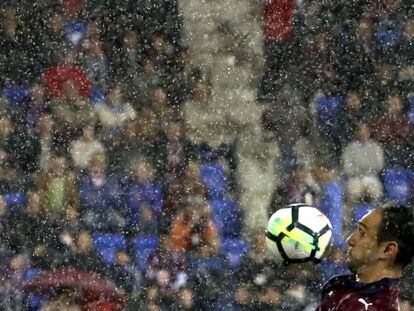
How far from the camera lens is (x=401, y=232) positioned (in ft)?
11.8

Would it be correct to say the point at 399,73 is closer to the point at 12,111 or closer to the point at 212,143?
the point at 212,143

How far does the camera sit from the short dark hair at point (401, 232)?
3.60 metres

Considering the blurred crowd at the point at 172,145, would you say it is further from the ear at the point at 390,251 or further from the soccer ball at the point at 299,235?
the ear at the point at 390,251

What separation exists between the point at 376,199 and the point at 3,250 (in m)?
2.39

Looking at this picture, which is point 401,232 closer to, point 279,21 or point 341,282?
point 341,282

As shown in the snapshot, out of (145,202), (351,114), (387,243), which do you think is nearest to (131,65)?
(145,202)

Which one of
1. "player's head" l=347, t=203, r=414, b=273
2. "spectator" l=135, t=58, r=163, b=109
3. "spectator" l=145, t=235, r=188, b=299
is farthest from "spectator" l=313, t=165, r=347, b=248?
"player's head" l=347, t=203, r=414, b=273

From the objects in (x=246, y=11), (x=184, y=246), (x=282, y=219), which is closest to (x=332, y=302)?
(x=282, y=219)

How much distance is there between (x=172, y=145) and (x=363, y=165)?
122 centimetres

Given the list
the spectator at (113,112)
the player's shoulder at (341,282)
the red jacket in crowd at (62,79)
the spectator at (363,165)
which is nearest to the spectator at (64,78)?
the red jacket in crowd at (62,79)

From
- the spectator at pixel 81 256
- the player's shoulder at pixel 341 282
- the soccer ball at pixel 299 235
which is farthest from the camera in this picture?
the spectator at pixel 81 256

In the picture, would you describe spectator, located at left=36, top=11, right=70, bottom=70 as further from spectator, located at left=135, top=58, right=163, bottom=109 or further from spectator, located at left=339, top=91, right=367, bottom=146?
spectator, located at left=339, top=91, right=367, bottom=146

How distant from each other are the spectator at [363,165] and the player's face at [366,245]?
245 cm

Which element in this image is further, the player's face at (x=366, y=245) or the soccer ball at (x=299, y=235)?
the soccer ball at (x=299, y=235)
